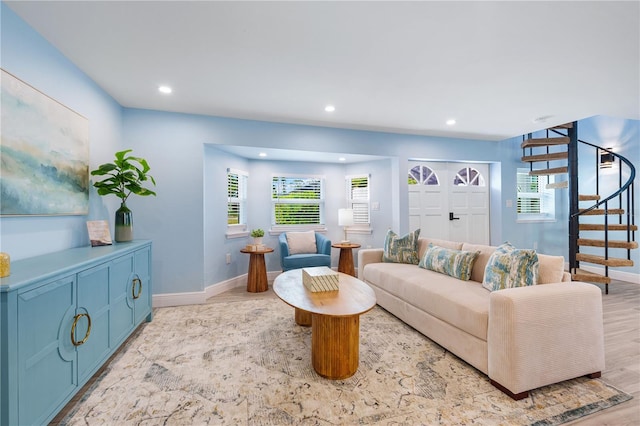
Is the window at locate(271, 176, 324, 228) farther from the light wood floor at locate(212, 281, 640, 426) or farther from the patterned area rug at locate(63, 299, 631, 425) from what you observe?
the patterned area rug at locate(63, 299, 631, 425)

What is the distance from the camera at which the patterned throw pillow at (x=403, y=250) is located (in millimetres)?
3486

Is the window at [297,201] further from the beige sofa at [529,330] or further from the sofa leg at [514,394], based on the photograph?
the sofa leg at [514,394]

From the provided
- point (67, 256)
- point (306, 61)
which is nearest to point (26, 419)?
point (67, 256)

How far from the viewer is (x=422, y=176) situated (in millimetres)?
5055

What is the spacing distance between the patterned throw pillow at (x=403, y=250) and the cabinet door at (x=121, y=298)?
2.83 m

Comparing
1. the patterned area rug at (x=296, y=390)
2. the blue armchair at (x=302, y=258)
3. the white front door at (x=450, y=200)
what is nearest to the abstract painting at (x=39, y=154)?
the patterned area rug at (x=296, y=390)

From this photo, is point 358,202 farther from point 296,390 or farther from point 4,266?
point 4,266

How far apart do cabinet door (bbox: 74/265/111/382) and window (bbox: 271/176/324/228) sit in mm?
3082

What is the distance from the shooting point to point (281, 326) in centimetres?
280

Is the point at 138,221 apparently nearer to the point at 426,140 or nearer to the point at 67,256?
the point at 67,256

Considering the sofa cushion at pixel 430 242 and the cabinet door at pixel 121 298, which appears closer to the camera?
the cabinet door at pixel 121 298

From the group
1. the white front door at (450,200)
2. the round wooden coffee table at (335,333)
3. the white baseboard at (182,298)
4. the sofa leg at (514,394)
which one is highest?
the white front door at (450,200)

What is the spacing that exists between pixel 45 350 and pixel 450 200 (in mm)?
5468

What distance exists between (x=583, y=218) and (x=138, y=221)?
7.12 metres
